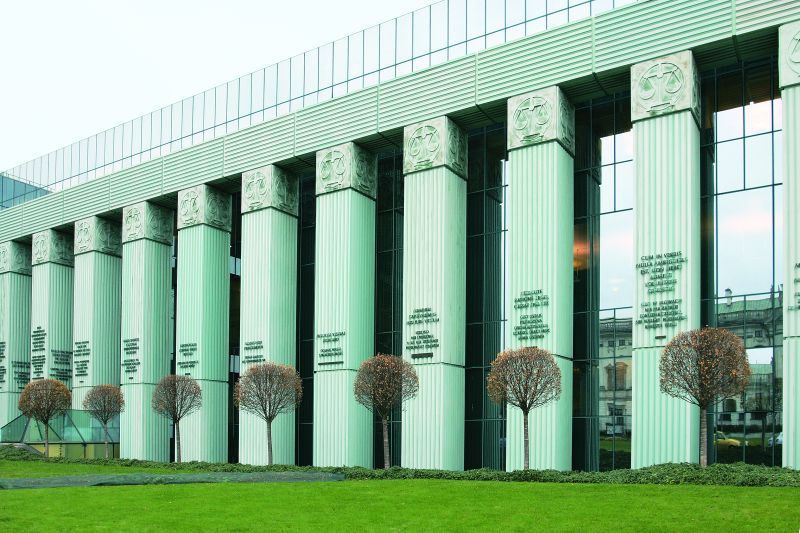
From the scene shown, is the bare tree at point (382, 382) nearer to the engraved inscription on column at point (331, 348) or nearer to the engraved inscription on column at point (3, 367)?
the engraved inscription on column at point (331, 348)

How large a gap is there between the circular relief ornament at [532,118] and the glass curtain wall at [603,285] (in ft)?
10.6

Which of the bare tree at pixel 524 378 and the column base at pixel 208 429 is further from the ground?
the bare tree at pixel 524 378

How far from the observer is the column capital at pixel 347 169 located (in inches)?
1757

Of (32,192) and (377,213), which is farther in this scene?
(32,192)

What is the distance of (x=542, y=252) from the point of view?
3722 centimetres

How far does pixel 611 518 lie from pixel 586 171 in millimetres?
23564

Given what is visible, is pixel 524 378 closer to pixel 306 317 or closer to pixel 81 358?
pixel 306 317

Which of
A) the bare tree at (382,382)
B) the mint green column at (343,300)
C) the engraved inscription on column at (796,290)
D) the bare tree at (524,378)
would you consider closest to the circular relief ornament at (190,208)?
the mint green column at (343,300)

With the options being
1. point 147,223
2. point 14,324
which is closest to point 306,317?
point 147,223

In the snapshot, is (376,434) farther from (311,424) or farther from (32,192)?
(32,192)

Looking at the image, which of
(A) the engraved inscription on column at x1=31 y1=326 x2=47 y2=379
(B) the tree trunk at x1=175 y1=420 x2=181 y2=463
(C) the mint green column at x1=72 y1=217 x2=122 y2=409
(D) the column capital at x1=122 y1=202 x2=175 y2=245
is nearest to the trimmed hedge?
(B) the tree trunk at x1=175 y1=420 x2=181 y2=463

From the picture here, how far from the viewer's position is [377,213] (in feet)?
157

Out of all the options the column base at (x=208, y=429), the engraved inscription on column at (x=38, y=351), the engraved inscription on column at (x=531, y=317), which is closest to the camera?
the engraved inscription on column at (x=531, y=317)

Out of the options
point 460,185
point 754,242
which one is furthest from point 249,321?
point 754,242
